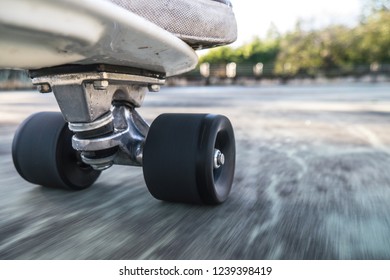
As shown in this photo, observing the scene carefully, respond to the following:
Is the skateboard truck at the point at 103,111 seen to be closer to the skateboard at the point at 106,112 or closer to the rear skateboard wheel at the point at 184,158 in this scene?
the skateboard at the point at 106,112

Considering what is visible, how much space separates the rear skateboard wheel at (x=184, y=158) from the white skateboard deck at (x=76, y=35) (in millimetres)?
298

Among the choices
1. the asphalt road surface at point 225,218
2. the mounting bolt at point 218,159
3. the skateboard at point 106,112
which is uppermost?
the skateboard at point 106,112

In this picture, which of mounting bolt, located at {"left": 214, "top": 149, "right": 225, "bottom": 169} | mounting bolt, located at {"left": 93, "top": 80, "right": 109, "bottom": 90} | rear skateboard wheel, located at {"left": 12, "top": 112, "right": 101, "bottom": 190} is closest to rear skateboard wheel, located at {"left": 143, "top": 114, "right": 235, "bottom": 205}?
mounting bolt, located at {"left": 214, "top": 149, "right": 225, "bottom": 169}

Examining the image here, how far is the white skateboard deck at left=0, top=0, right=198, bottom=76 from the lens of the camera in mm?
831

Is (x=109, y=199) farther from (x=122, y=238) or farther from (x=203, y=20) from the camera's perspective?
(x=203, y=20)

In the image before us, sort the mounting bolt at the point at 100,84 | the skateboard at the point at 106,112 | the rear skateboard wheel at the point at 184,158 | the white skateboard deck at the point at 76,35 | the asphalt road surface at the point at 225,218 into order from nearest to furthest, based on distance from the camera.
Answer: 1. the white skateboard deck at the point at 76,35
2. the skateboard at the point at 106,112
3. the asphalt road surface at the point at 225,218
4. the mounting bolt at the point at 100,84
5. the rear skateboard wheel at the point at 184,158

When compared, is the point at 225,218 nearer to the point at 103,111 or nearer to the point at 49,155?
the point at 103,111

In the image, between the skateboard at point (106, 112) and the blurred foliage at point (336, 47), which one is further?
the blurred foliage at point (336, 47)

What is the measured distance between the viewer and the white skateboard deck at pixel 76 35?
2.72 feet

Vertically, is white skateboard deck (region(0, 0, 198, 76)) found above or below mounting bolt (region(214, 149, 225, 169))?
above

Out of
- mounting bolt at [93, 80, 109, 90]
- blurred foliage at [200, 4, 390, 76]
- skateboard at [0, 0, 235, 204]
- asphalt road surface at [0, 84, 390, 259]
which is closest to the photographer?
skateboard at [0, 0, 235, 204]

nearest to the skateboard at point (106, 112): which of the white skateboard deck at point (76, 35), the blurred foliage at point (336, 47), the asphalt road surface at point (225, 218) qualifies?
the white skateboard deck at point (76, 35)

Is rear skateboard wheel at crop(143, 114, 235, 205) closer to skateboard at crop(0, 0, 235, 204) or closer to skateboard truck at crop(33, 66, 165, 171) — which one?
skateboard at crop(0, 0, 235, 204)
